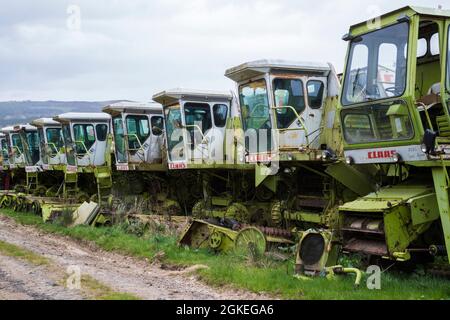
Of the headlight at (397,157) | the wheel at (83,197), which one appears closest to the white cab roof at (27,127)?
the wheel at (83,197)

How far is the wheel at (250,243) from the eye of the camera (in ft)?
30.2

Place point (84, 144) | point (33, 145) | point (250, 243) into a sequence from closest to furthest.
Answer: point (250, 243) < point (84, 144) < point (33, 145)

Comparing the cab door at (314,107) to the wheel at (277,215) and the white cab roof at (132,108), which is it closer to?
the wheel at (277,215)

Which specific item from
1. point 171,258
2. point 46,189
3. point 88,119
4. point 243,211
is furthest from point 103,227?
point 46,189

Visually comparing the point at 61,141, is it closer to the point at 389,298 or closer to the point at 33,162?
the point at 33,162

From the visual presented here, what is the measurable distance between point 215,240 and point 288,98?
3408 mm

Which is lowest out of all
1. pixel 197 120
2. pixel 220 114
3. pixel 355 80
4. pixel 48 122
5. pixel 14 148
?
pixel 14 148

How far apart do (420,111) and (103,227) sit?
9.33 m

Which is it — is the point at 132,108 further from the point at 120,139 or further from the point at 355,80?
the point at 355,80

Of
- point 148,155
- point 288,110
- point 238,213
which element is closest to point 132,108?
point 148,155

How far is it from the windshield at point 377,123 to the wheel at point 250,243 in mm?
2228

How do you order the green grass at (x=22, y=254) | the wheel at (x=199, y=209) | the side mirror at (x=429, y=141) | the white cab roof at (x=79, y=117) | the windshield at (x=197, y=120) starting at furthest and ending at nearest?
the white cab roof at (x=79, y=117) → the wheel at (x=199, y=209) → the windshield at (x=197, y=120) → the green grass at (x=22, y=254) → the side mirror at (x=429, y=141)

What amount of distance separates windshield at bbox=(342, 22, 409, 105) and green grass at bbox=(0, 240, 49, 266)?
584 cm

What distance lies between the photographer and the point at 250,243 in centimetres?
952
